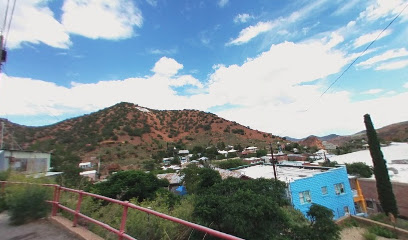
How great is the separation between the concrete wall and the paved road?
31.0 meters

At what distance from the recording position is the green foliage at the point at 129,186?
53.3ft

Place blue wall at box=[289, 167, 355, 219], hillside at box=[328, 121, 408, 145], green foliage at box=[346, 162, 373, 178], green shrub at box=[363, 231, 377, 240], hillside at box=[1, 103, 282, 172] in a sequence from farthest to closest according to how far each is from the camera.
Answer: hillside at box=[328, 121, 408, 145] < hillside at box=[1, 103, 282, 172] < green foliage at box=[346, 162, 373, 178] < blue wall at box=[289, 167, 355, 219] < green shrub at box=[363, 231, 377, 240]

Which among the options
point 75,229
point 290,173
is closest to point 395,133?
point 290,173

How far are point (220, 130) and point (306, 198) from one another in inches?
2484

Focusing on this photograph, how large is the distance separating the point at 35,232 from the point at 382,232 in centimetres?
2282

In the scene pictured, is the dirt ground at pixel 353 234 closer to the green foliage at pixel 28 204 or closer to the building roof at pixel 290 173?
the building roof at pixel 290 173

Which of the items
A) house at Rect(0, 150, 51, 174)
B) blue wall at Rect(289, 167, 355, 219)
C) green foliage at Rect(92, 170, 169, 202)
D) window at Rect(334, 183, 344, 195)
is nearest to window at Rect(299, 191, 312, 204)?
blue wall at Rect(289, 167, 355, 219)

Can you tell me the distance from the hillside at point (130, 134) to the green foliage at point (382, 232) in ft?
128

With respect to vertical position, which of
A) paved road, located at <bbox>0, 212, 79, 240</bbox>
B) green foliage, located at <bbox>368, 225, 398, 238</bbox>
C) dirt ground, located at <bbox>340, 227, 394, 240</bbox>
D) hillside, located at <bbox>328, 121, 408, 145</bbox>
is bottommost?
dirt ground, located at <bbox>340, 227, 394, 240</bbox>

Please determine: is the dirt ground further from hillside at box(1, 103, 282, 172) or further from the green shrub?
hillside at box(1, 103, 282, 172)

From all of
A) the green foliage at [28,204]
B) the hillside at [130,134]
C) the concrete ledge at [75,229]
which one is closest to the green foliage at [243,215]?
the concrete ledge at [75,229]

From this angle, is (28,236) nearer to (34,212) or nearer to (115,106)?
(34,212)

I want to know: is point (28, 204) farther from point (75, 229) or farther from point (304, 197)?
point (304, 197)

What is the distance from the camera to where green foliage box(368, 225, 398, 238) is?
17.2 m
